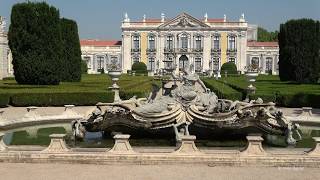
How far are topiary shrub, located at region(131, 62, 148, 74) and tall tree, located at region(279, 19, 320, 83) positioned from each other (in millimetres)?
42166

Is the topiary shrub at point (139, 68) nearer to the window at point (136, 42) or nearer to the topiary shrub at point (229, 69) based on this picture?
the window at point (136, 42)

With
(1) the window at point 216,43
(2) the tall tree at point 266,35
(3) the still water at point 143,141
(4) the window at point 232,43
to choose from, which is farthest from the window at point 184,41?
(3) the still water at point 143,141

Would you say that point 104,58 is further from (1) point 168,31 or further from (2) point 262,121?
(2) point 262,121

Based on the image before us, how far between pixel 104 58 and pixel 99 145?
3111 inches

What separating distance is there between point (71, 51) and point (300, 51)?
1625cm

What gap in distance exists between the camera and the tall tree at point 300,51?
120ft

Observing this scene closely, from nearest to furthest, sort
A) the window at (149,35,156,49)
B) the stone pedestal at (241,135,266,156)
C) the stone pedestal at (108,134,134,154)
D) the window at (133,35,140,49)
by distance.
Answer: the stone pedestal at (241,135,266,156) → the stone pedestal at (108,134,134,154) → the window at (149,35,156,49) → the window at (133,35,140,49)

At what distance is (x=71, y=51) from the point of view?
3712cm

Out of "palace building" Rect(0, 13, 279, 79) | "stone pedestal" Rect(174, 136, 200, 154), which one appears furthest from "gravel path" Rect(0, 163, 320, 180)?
"palace building" Rect(0, 13, 279, 79)

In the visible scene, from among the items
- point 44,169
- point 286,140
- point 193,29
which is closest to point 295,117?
point 286,140

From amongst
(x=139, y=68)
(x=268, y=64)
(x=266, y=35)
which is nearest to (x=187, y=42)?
(x=139, y=68)

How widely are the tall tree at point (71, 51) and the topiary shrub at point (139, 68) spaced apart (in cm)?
3997

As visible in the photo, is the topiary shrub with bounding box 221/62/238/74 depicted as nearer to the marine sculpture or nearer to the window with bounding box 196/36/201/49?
the window with bounding box 196/36/201/49

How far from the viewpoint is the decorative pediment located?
286 ft
